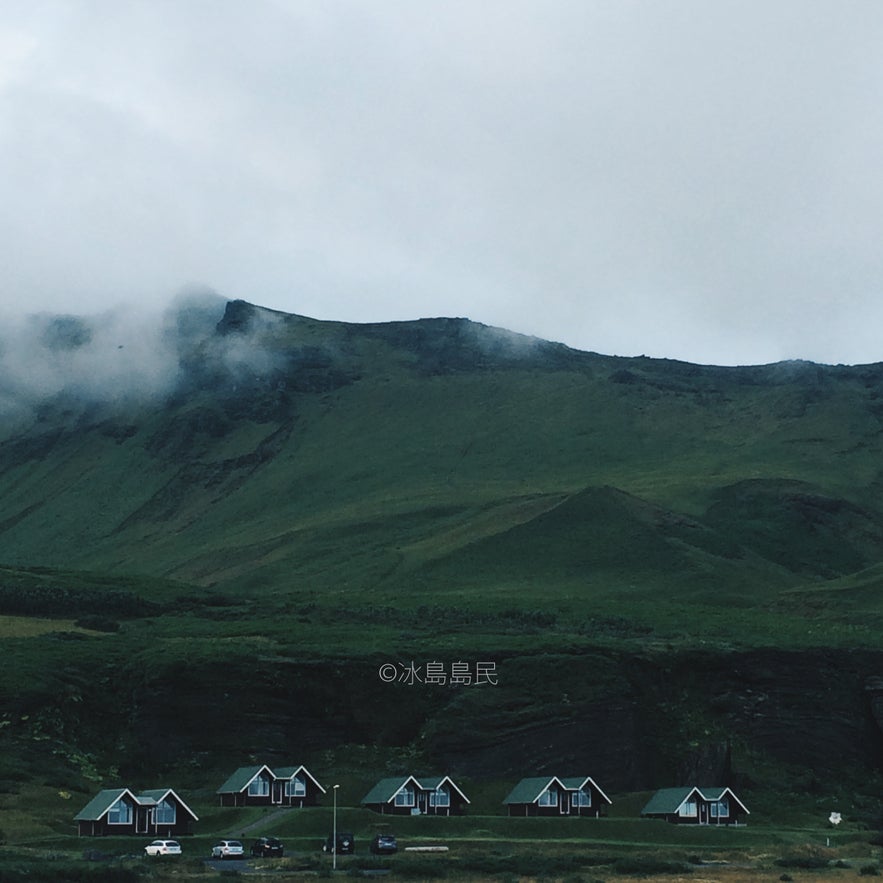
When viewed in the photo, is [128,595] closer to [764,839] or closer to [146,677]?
[146,677]

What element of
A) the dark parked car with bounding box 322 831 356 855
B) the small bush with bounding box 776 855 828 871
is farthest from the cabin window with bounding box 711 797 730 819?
the dark parked car with bounding box 322 831 356 855

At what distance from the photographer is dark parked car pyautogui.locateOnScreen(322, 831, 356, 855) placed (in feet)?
291

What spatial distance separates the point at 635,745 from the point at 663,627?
3720cm

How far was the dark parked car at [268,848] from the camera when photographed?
86.8 meters

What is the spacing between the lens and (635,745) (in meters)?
125

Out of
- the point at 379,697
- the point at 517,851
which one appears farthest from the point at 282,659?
the point at 517,851

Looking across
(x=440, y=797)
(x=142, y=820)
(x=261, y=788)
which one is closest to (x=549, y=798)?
(x=440, y=797)

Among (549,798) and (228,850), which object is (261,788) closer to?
(549,798)

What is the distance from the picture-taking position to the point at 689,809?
107 metres

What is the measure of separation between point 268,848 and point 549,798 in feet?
84.6

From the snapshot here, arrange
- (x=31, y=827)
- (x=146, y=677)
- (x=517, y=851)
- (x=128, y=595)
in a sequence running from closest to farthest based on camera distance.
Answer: (x=517, y=851)
(x=31, y=827)
(x=146, y=677)
(x=128, y=595)

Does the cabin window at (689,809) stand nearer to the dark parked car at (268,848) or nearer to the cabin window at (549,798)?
the cabin window at (549,798)

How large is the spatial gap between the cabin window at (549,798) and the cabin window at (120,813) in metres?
26.8

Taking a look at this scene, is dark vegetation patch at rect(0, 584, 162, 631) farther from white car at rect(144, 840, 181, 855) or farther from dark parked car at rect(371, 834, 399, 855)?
Result: dark parked car at rect(371, 834, 399, 855)
